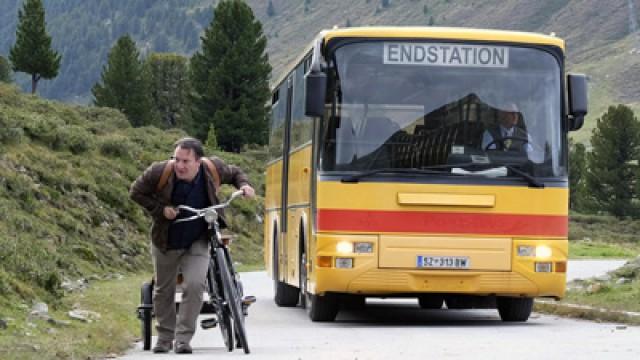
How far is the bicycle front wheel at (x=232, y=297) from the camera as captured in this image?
1202 cm

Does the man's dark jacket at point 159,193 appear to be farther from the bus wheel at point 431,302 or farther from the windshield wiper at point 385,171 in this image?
the bus wheel at point 431,302

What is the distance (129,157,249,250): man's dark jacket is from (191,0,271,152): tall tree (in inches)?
3330

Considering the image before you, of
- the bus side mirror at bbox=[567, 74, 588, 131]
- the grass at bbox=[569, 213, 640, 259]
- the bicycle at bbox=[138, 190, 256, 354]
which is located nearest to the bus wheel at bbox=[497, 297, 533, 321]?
the bus side mirror at bbox=[567, 74, 588, 131]

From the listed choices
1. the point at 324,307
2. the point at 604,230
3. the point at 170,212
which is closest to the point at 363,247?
the point at 324,307

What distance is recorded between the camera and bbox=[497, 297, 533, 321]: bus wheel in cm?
1783

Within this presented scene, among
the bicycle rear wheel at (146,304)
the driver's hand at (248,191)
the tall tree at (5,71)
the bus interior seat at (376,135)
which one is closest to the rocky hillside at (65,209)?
the bicycle rear wheel at (146,304)

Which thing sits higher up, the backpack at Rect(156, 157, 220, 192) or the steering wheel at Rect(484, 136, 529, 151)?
the steering wheel at Rect(484, 136, 529, 151)

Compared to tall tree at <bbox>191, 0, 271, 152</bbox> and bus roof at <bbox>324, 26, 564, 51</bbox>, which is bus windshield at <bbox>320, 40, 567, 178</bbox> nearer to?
bus roof at <bbox>324, 26, 564, 51</bbox>

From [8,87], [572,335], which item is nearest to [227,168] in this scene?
[572,335]

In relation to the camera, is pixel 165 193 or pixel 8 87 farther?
pixel 8 87

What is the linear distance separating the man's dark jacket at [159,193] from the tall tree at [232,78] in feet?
278

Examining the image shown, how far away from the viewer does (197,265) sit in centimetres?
1211

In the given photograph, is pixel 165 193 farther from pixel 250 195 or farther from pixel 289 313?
pixel 289 313

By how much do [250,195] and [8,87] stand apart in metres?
42.1
